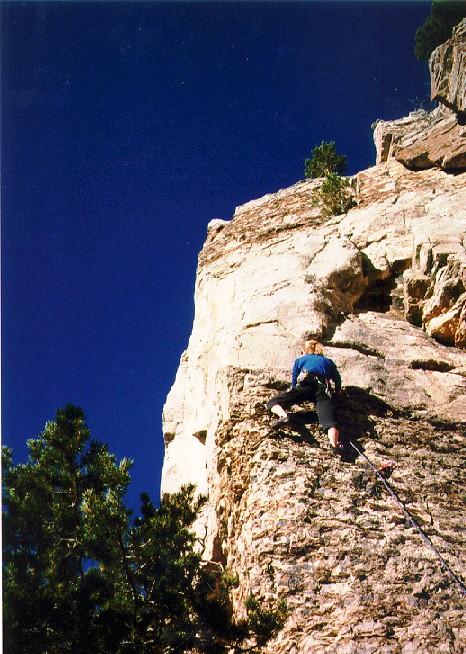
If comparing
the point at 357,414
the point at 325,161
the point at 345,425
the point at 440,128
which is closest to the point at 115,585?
the point at 345,425

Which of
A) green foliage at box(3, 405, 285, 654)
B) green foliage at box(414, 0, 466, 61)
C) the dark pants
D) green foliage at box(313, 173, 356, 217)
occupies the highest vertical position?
green foliage at box(414, 0, 466, 61)

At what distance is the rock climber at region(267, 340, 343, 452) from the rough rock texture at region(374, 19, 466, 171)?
805 cm

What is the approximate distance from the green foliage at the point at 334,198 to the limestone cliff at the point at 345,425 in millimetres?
525

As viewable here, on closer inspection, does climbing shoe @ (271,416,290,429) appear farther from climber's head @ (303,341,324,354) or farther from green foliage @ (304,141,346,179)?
green foliage @ (304,141,346,179)

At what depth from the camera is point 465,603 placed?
455cm

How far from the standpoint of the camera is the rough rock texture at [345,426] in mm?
4570

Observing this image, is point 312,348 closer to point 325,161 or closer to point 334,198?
point 334,198

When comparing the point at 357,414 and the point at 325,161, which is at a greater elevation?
the point at 325,161

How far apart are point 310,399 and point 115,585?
297cm

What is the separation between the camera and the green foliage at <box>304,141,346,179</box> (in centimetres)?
1945

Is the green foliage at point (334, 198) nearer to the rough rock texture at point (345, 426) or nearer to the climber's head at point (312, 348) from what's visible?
the rough rock texture at point (345, 426)

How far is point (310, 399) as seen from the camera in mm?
6352

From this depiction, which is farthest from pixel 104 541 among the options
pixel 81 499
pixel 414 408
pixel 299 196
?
pixel 299 196

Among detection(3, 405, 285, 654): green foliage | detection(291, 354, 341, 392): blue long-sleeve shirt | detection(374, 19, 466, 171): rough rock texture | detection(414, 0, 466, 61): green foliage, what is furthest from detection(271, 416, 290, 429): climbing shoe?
detection(414, 0, 466, 61): green foliage
